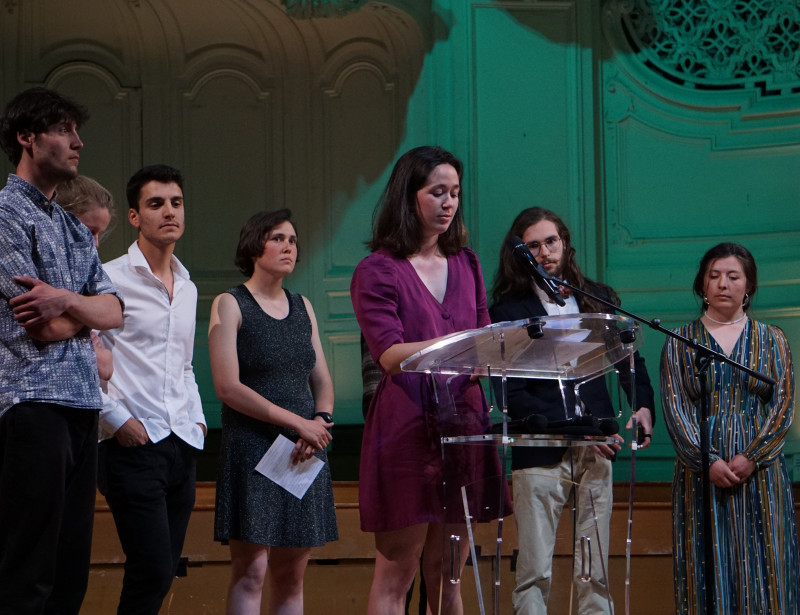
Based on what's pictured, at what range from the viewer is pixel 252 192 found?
566 cm

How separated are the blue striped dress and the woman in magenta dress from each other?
1355 millimetres

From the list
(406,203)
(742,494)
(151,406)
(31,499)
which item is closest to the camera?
(31,499)

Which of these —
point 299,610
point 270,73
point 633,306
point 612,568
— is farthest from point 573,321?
point 270,73

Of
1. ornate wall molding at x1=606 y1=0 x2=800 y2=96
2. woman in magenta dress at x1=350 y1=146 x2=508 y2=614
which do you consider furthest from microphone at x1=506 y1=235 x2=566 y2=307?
ornate wall molding at x1=606 y1=0 x2=800 y2=96

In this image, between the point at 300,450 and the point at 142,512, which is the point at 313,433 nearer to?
the point at 300,450

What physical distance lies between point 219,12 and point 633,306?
2.59m

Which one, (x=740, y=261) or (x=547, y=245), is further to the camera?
(x=740, y=261)

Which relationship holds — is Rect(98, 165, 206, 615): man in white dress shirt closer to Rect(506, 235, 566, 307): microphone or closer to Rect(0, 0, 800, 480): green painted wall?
Rect(506, 235, 566, 307): microphone

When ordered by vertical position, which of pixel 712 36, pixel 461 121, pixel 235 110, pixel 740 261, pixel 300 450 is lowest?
pixel 300 450

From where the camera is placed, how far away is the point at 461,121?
17.2ft

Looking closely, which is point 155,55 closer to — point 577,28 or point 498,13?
point 498,13

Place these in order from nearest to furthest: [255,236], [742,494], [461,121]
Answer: [255,236] < [742,494] < [461,121]

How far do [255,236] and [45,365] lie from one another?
4.43ft

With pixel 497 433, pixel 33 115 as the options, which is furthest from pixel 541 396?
pixel 33 115
